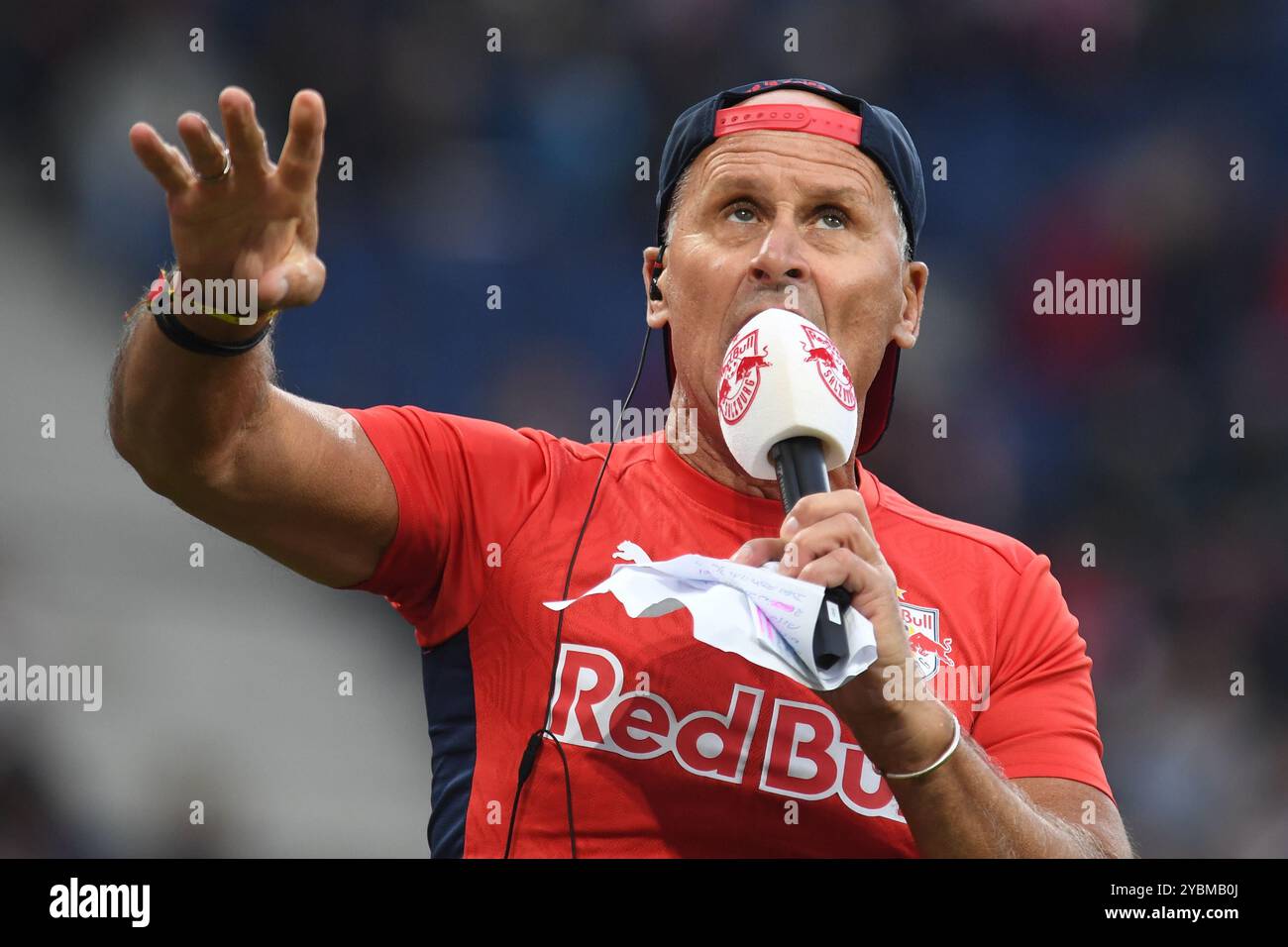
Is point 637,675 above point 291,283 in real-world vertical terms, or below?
below

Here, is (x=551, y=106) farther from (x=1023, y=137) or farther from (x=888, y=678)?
(x=888, y=678)

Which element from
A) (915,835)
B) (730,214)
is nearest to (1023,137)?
(730,214)

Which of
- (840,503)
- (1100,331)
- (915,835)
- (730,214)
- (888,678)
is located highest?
(1100,331)

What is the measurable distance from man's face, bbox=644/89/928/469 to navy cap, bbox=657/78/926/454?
0.10 ft

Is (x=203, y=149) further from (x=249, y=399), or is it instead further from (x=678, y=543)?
(x=678, y=543)

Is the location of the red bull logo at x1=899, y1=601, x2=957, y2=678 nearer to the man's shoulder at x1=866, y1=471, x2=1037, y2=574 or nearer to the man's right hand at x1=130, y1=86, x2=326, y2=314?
the man's shoulder at x1=866, y1=471, x2=1037, y2=574

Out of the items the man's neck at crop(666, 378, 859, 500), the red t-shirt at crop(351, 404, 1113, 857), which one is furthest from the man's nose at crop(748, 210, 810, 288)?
the red t-shirt at crop(351, 404, 1113, 857)

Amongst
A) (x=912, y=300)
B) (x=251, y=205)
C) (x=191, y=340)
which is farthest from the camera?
(x=912, y=300)

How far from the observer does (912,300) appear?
3.14 metres

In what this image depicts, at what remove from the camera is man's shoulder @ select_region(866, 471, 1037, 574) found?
2877mm

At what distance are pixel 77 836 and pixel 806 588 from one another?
356cm

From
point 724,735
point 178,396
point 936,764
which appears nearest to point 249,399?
point 178,396

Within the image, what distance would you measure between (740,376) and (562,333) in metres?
2.98

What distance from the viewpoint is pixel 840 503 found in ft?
6.63
